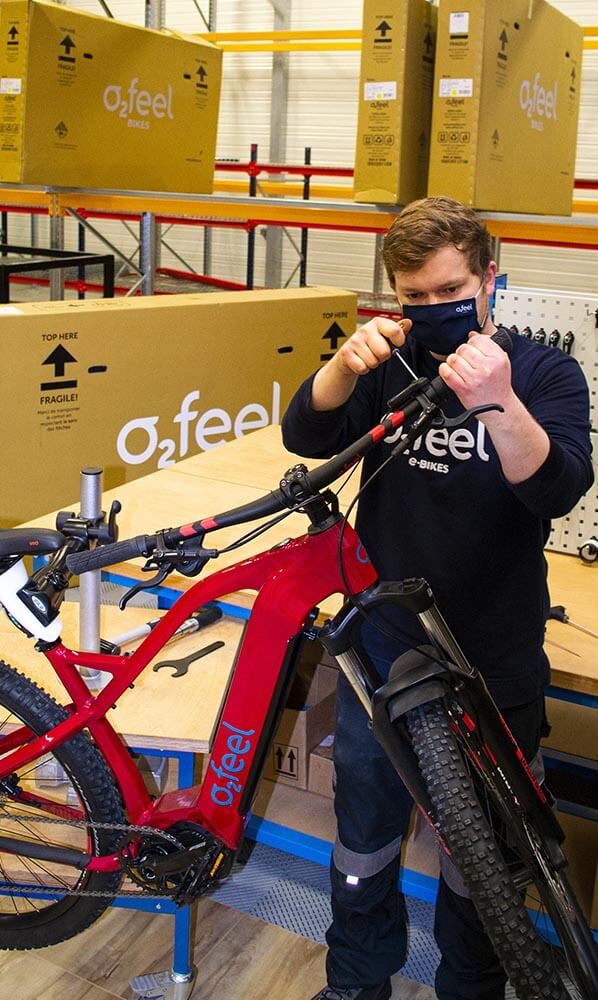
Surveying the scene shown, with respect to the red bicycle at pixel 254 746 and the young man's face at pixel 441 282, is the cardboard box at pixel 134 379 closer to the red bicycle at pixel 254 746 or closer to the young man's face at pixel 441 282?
the red bicycle at pixel 254 746

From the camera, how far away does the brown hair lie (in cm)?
135

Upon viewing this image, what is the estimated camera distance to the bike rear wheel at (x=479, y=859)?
1242 mm

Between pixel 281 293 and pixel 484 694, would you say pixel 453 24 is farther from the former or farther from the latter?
pixel 484 694

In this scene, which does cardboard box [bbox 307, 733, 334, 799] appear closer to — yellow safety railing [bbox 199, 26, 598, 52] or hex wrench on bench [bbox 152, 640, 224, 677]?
hex wrench on bench [bbox 152, 640, 224, 677]

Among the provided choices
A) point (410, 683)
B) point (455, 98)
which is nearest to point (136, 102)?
point (455, 98)

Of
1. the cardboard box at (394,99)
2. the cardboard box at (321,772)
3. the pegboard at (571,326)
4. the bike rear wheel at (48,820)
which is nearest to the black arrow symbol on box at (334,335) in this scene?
the cardboard box at (394,99)

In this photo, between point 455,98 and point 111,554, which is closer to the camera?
point 111,554

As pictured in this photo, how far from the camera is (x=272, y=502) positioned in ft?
4.26

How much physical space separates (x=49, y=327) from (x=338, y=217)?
5.36 feet

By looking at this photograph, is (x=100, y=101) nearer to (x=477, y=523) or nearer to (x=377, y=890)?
(x=477, y=523)

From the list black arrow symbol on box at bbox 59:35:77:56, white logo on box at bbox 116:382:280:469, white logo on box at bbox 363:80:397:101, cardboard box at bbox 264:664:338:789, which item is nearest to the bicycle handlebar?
cardboard box at bbox 264:664:338:789

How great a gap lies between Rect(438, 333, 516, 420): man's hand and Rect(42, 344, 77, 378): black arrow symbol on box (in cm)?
192

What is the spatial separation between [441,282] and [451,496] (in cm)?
32

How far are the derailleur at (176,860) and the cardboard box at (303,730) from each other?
0.47 m
